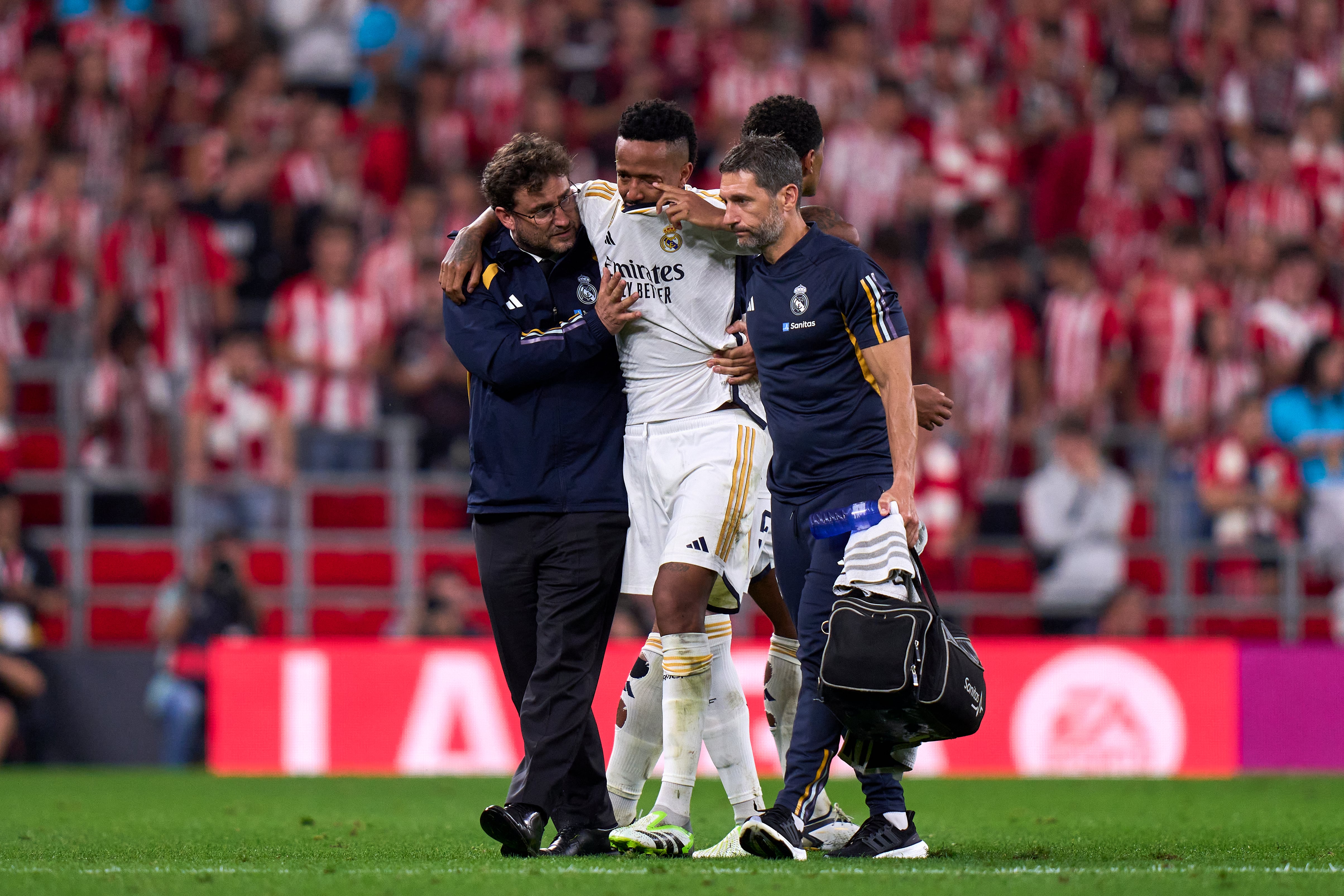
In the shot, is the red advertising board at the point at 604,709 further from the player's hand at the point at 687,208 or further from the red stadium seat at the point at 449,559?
the player's hand at the point at 687,208

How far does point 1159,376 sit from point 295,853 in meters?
8.80

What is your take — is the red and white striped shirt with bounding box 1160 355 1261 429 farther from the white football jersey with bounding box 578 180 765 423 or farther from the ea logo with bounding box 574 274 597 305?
A: the ea logo with bounding box 574 274 597 305

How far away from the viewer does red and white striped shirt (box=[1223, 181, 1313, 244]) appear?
14719mm

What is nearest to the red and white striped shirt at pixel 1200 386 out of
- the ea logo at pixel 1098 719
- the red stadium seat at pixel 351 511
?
the ea logo at pixel 1098 719

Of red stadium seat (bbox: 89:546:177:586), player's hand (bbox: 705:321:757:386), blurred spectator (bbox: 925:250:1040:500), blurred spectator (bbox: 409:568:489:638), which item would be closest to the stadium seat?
blurred spectator (bbox: 925:250:1040:500)

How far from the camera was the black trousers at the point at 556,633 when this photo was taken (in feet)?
20.4

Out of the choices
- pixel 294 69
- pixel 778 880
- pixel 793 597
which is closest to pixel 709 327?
pixel 793 597

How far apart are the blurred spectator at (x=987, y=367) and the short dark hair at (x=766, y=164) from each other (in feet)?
23.0

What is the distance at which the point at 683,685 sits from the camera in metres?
6.22

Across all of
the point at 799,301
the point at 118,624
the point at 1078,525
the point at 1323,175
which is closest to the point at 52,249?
the point at 118,624

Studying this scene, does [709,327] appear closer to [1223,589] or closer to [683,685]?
[683,685]

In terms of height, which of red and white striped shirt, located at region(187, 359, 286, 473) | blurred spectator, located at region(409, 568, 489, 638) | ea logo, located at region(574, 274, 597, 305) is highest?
ea logo, located at region(574, 274, 597, 305)

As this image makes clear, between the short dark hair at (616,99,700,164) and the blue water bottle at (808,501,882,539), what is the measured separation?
1.41m

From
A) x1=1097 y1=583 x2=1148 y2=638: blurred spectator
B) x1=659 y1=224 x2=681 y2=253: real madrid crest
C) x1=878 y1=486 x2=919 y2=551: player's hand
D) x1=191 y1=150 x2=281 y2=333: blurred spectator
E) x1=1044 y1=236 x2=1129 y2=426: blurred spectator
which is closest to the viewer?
x1=878 y1=486 x2=919 y2=551: player's hand
